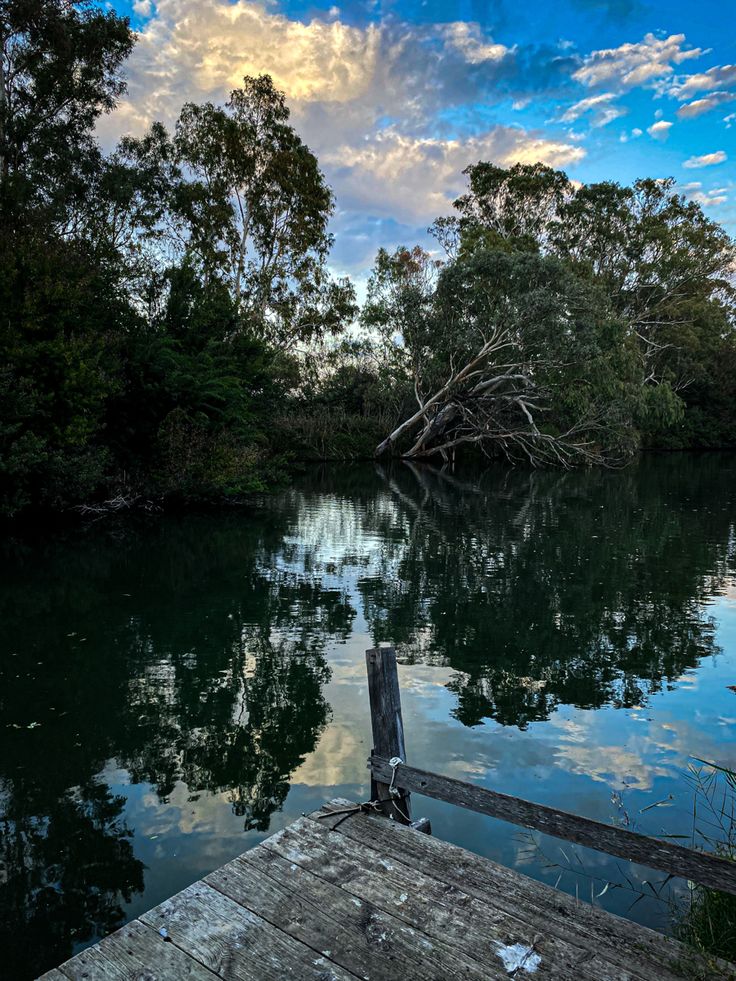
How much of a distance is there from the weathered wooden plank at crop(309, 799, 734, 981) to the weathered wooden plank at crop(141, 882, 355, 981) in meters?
0.68

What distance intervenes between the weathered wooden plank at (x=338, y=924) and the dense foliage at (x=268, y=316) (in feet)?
35.8

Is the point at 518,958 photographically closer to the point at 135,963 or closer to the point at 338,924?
the point at 338,924

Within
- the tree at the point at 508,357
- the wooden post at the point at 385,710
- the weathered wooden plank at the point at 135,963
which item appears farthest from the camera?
the tree at the point at 508,357

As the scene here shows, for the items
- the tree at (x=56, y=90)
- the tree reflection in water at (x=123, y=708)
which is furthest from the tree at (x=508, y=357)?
the tree reflection in water at (x=123, y=708)

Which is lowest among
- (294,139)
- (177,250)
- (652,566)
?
(652,566)

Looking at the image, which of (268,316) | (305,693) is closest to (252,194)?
(268,316)

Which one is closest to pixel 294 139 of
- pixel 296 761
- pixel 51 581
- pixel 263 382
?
pixel 263 382

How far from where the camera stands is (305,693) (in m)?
6.21

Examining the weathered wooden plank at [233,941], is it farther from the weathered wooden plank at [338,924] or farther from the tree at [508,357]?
the tree at [508,357]

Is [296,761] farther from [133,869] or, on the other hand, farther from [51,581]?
[51,581]

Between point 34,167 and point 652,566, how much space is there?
24669mm

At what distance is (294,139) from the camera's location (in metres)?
32.2

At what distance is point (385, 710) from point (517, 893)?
3.54ft

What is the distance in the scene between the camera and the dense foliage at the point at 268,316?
14164 mm
